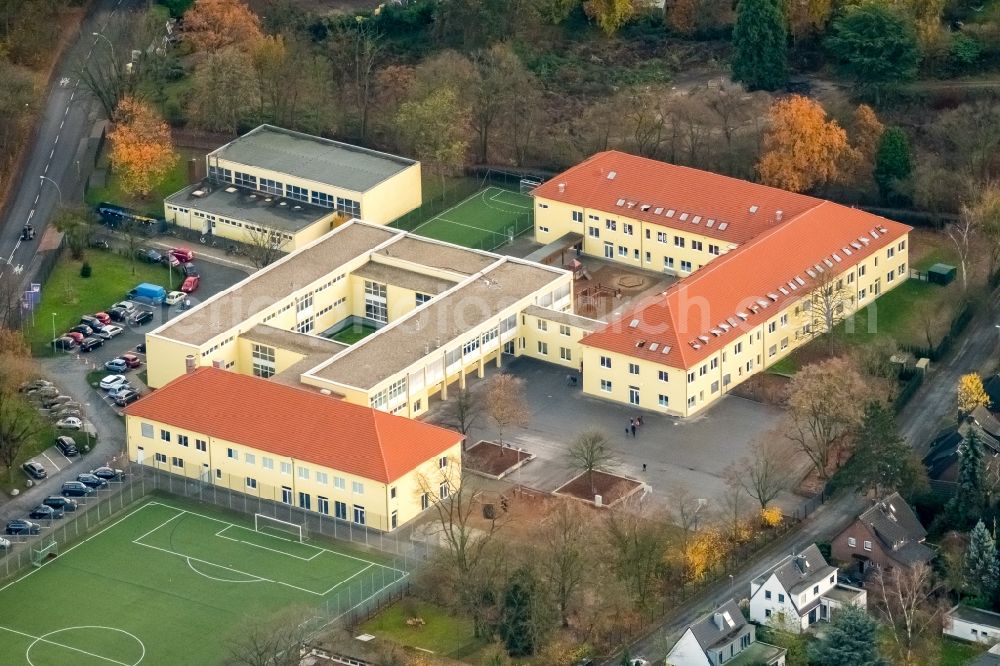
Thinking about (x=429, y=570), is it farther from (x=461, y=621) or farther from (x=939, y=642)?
(x=939, y=642)

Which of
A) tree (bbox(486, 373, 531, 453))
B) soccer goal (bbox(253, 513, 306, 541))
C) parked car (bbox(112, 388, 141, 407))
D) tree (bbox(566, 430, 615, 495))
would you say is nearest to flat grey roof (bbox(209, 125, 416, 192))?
parked car (bbox(112, 388, 141, 407))

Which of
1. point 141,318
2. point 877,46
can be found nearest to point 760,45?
point 877,46

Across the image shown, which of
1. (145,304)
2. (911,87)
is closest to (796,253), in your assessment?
(911,87)

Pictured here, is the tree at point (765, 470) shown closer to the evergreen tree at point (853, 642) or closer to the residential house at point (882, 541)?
the residential house at point (882, 541)

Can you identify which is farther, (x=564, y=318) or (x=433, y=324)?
(x=564, y=318)

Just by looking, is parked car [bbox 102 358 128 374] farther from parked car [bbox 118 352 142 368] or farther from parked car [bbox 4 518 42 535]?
parked car [bbox 4 518 42 535]

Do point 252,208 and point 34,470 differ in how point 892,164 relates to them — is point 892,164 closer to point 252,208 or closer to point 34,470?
point 252,208
